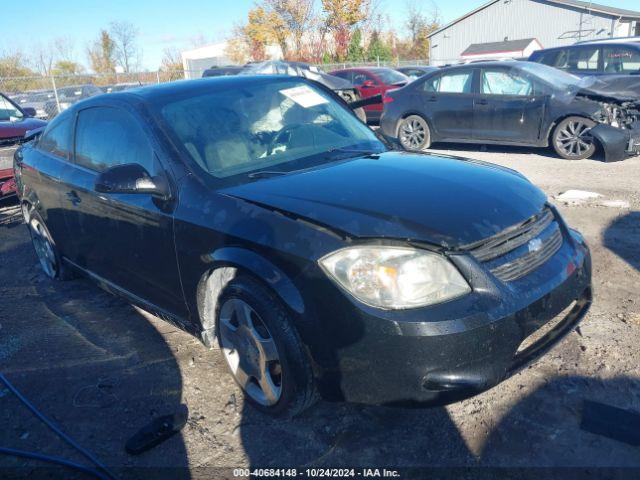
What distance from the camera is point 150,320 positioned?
4031 mm

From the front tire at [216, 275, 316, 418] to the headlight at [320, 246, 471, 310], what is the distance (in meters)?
0.38

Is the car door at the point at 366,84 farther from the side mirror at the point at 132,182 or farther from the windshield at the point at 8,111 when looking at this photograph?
the side mirror at the point at 132,182

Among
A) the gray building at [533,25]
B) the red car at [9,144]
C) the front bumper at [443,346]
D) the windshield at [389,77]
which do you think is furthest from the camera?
the gray building at [533,25]

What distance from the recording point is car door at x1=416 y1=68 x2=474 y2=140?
9430 mm

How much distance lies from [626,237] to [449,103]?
5.22 m

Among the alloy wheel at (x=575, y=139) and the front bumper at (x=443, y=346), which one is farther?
the alloy wheel at (x=575, y=139)

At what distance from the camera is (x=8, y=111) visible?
9172 millimetres

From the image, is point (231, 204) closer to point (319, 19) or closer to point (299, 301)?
point (299, 301)

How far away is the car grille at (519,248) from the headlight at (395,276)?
178mm

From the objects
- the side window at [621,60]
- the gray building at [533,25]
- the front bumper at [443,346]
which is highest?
the gray building at [533,25]

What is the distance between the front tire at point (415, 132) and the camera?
32.7ft

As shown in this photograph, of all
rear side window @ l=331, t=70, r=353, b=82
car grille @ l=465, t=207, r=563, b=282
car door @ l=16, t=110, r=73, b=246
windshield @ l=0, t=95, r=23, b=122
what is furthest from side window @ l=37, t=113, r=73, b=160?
rear side window @ l=331, t=70, r=353, b=82

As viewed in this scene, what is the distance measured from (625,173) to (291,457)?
22.1ft

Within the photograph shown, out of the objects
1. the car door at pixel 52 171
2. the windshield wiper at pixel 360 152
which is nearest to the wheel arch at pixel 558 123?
the windshield wiper at pixel 360 152
